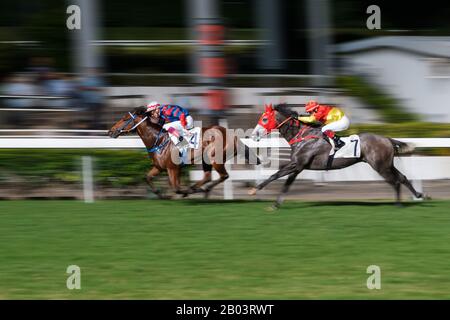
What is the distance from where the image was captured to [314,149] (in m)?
10.2

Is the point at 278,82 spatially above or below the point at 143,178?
above

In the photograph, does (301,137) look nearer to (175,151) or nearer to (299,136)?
(299,136)

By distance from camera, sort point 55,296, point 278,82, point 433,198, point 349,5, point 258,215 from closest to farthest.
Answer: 1. point 55,296
2. point 258,215
3. point 433,198
4. point 278,82
5. point 349,5

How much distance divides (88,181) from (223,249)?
A: 343 centimetres

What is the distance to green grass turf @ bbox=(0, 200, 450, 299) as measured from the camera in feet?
21.1

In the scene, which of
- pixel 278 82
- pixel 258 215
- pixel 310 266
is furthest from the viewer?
pixel 278 82

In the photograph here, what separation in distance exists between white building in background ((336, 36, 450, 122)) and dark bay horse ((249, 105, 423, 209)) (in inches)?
185

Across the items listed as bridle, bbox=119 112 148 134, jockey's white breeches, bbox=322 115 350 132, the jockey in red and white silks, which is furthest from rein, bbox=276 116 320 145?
bridle, bbox=119 112 148 134

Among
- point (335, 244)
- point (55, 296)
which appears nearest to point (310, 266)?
point (335, 244)

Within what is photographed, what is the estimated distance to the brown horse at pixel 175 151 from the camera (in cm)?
1045

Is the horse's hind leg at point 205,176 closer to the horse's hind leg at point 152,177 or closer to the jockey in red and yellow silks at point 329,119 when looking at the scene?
the horse's hind leg at point 152,177

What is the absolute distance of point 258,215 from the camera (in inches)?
375
